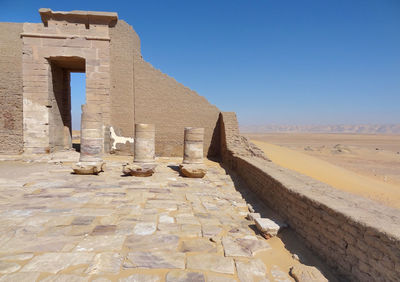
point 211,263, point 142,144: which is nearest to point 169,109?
point 142,144

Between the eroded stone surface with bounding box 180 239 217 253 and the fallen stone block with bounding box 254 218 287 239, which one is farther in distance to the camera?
the fallen stone block with bounding box 254 218 287 239

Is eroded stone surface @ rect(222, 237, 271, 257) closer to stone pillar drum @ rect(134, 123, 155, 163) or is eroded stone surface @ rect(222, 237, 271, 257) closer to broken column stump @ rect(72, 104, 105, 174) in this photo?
stone pillar drum @ rect(134, 123, 155, 163)

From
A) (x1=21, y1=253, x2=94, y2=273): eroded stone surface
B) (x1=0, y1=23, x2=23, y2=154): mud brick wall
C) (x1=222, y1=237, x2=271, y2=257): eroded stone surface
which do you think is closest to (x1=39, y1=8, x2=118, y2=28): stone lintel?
(x1=0, y1=23, x2=23, y2=154): mud brick wall

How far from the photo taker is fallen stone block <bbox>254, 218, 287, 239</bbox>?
3.74 metres

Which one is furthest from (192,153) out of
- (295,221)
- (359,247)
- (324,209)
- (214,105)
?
(359,247)

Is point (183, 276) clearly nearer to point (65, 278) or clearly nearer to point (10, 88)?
point (65, 278)

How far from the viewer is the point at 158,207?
194 inches

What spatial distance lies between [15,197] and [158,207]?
3217 millimetres

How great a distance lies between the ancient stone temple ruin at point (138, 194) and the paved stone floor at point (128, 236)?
22mm

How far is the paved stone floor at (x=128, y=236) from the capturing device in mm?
2738

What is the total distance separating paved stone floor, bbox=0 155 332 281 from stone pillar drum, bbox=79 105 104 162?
2.97 m

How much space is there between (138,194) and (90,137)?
15.9 feet

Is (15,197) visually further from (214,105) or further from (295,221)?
(214,105)

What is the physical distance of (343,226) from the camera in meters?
2.77
